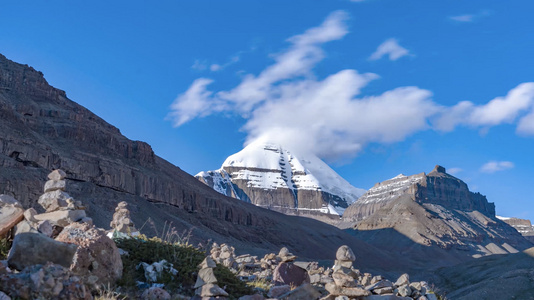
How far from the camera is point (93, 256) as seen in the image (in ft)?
29.5

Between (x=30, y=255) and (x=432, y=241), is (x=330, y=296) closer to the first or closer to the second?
(x=30, y=255)

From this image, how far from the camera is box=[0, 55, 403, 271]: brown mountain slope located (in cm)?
6375

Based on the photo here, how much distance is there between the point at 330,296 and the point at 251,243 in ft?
275

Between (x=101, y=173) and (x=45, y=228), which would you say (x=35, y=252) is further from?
(x=101, y=173)

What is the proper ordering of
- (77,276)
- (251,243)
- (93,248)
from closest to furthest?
(77,276), (93,248), (251,243)

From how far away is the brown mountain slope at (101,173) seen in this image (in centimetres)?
6375

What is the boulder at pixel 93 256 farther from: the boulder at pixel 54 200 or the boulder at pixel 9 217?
the boulder at pixel 54 200

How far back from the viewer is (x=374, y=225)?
178000 mm

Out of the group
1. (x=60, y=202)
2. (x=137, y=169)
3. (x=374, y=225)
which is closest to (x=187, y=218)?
(x=137, y=169)

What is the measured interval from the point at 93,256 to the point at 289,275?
5.79m

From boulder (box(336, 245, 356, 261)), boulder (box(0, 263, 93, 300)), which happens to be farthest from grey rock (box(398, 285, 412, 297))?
boulder (box(0, 263, 93, 300))

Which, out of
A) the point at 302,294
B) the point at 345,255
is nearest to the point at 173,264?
the point at 302,294

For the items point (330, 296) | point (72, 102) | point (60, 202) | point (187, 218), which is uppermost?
point (72, 102)

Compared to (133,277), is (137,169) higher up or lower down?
higher up
